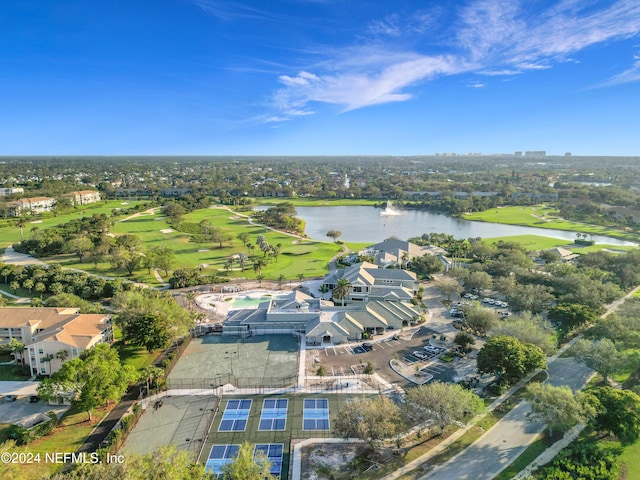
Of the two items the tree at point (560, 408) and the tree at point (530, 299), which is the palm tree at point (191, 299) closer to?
the tree at point (560, 408)

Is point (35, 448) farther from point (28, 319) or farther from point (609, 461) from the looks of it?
point (609, 461)

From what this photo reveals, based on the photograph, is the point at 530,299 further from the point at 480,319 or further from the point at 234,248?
the point at 234,248

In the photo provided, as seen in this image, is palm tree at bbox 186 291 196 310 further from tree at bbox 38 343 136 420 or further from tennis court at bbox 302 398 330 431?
tennis court at bbox 302 398 330 431

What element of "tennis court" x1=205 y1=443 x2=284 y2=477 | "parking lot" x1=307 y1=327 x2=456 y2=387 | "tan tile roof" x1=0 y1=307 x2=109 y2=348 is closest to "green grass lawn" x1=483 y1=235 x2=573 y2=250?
"parking lot" x1=307 y1=327 x2=456 y2=387

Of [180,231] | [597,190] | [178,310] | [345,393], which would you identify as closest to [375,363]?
[345,393]

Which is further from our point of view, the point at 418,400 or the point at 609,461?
the point at 418,400
